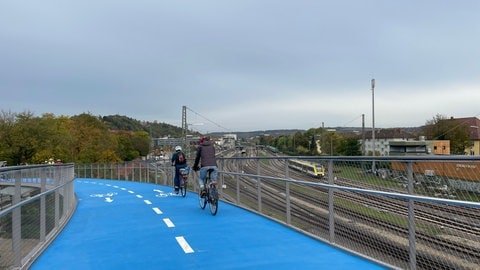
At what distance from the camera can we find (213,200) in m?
11.8

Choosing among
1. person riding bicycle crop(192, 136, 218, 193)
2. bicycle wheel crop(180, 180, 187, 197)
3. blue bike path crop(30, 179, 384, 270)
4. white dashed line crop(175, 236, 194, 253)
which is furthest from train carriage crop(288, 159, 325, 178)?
bicycle wheel crop(180, 180, 187, 197)

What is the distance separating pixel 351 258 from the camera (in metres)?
6.89

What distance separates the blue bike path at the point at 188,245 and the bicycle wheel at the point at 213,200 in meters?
0.15

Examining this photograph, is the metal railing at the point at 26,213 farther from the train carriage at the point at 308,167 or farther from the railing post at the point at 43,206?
the train carriage at the point at 308,167

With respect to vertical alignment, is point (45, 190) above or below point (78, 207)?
above

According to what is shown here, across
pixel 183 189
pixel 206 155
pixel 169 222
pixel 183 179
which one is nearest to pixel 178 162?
pixel 183 179

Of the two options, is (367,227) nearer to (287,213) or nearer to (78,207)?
(287,213)

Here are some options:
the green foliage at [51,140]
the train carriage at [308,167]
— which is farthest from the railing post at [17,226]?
the green foliage at [51,140]

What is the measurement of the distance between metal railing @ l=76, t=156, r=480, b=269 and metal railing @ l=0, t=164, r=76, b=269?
14.2ft

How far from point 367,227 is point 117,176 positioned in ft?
115

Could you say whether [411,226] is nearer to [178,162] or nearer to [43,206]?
[43,206]

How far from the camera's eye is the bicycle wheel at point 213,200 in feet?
38.7

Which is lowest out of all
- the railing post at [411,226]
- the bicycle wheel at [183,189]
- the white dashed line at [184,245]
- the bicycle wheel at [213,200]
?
the bicycle wheel at [183,189]

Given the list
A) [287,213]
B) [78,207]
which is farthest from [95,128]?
[287,213]
